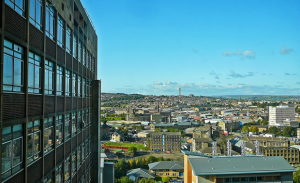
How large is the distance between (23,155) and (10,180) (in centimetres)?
58

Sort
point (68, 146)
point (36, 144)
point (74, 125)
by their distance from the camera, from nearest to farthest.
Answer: point (36, 144) → point (68, 146) → point (74, 125)

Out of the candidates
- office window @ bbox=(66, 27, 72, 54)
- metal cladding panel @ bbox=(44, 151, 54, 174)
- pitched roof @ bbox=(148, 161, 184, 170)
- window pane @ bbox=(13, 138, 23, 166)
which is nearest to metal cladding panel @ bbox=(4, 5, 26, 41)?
window pane @ bbox=(13, 138, 23, 166)

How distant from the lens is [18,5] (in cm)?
462

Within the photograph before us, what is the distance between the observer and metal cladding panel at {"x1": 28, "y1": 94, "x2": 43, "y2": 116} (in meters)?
5.11

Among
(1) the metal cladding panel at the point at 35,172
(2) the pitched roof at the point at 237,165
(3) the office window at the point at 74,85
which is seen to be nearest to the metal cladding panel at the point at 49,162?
(1) the metal cladding panel at the point at 35,172

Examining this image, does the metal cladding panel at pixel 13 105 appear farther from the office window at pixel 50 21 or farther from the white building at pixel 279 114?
the white building at pixel 279 114

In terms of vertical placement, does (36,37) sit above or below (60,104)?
above

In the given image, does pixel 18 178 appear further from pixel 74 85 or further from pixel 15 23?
pixel 74 85

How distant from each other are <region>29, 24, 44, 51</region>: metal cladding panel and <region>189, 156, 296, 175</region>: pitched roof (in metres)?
16.1

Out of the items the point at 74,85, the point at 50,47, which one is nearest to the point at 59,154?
the point at 74,85

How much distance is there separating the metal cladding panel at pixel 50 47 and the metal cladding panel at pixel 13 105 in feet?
5.75

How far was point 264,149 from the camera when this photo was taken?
48.5m

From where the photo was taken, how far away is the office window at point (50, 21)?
6.23 m

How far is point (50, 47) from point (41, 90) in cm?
116
